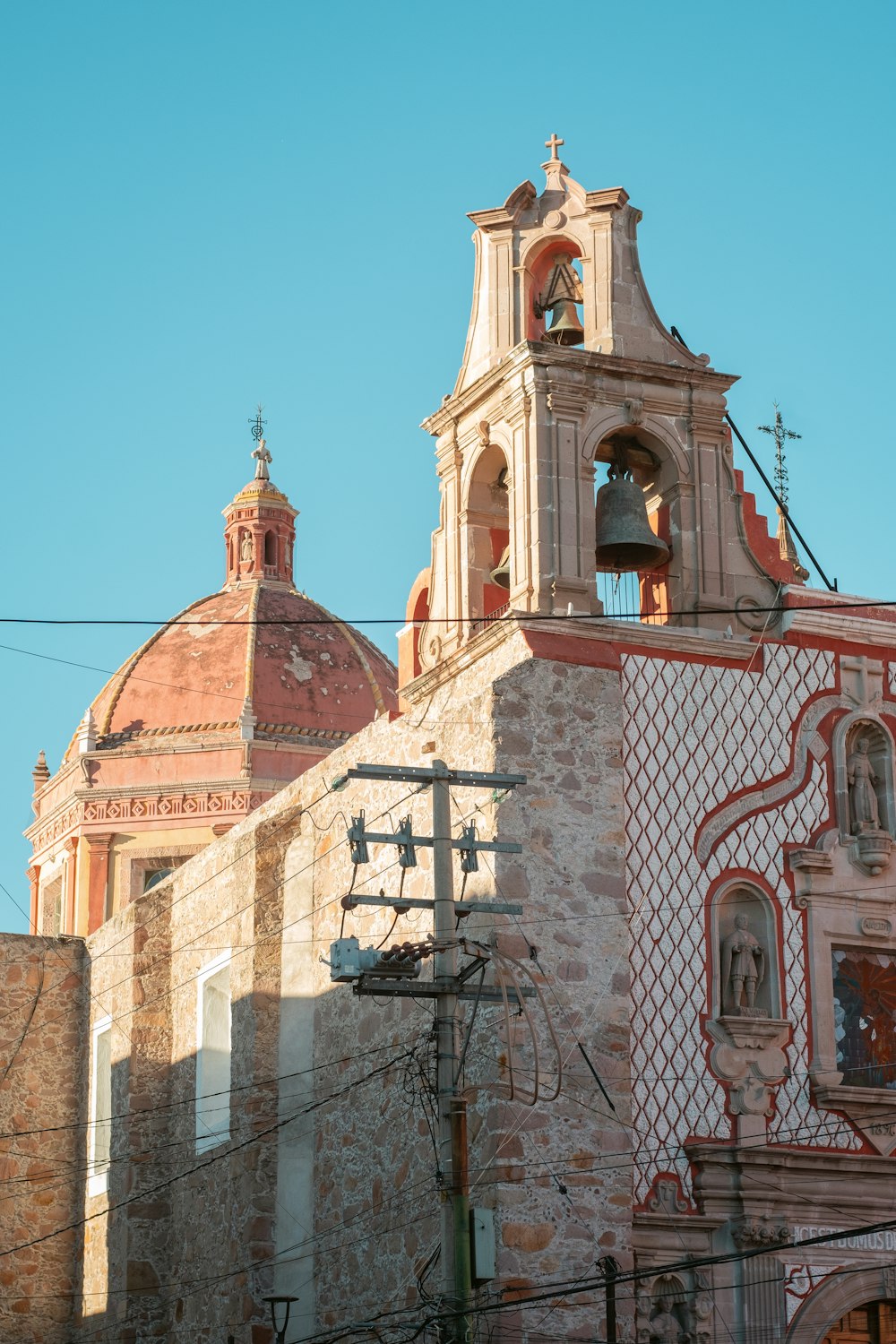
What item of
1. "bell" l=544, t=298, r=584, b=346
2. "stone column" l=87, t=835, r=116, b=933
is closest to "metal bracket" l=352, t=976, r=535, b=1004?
"bell" l=544, t=298, r=584, b=346

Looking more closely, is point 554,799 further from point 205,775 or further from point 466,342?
point 205,775

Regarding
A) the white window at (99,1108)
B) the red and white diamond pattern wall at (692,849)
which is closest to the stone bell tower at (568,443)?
the red and white diamond pattern wall at (692,849)

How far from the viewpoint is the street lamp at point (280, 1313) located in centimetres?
1911

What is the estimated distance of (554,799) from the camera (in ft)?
61.0

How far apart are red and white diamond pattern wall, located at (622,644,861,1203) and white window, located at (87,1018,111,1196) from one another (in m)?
8.75

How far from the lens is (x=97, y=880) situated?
3167cm

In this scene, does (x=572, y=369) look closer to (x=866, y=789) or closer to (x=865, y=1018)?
(x=866, y=789)

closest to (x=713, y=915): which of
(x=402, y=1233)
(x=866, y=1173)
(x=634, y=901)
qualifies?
(x=634, y=901)

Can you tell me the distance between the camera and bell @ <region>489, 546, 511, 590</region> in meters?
20.7

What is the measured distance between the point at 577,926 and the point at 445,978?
132 inches

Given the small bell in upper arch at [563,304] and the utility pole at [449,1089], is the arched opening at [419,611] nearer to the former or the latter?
the small bell in upper arch at [563,304]

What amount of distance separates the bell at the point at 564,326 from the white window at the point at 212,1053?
6985mm

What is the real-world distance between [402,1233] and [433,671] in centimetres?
484

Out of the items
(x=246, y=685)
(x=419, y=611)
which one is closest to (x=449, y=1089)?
(x=419, y=611)
